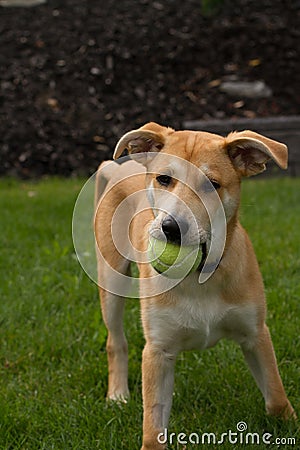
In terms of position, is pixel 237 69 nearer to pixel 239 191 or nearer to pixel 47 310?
pixel 47 310

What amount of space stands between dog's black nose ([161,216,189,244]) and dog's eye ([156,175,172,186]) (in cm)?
27

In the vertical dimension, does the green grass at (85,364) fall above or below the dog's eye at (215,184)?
below

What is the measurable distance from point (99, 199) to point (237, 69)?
687 cm

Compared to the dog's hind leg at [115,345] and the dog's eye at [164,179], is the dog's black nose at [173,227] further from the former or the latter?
the dog's hind leg at [115,345]

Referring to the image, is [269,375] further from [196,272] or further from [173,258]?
[173,258]

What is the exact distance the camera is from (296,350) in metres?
3.99

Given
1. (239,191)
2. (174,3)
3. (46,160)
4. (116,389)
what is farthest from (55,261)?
(174,3)

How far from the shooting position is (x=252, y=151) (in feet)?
10.0

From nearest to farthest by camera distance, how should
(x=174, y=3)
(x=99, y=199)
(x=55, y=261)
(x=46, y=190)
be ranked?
(x=99, y=199) < (x=55, y=261) < (x=46, y=190) < (x=174, y=3)

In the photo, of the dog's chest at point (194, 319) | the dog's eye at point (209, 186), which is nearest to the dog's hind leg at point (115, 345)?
the dog's chest at point (194, 319)

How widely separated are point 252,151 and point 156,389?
1066 millimetres

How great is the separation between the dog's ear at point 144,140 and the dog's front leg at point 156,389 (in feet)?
2.72

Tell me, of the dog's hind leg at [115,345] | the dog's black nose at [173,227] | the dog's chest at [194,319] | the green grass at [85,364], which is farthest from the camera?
the dog's hind leg at [115,345]

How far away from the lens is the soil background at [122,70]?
9.87m
